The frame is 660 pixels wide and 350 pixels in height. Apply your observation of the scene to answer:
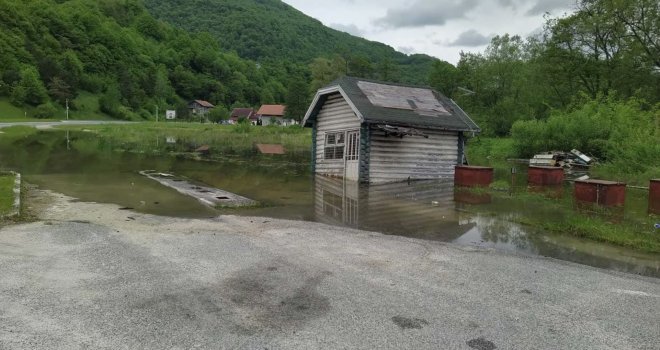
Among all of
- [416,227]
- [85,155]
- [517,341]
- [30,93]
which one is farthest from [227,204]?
[30,93]

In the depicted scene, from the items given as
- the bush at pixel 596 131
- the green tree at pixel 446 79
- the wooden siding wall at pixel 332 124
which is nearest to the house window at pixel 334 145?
the wooden siding wall at pixel 332 124

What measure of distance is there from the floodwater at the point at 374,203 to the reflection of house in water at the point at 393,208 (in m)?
0.02

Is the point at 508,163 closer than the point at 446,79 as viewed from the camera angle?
Yes

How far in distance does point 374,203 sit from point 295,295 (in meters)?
8.06

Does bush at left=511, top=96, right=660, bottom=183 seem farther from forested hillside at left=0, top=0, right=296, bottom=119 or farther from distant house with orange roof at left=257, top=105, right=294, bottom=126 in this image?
distant house with orange roof at left=257, top=105, right=294, bottom=126

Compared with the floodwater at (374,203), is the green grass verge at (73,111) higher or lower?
higher

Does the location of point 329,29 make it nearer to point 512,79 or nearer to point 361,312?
point 512,79

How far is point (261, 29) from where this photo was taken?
164875mm

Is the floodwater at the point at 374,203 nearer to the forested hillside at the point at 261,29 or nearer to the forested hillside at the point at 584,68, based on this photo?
the forested hillside at the point at 584,68

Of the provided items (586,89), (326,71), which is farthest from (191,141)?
(326,71)

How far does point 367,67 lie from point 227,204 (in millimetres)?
73908

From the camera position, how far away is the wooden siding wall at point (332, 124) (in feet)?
62.7

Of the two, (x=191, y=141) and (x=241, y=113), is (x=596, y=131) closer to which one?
(x=191, y=141)

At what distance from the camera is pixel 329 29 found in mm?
171000
